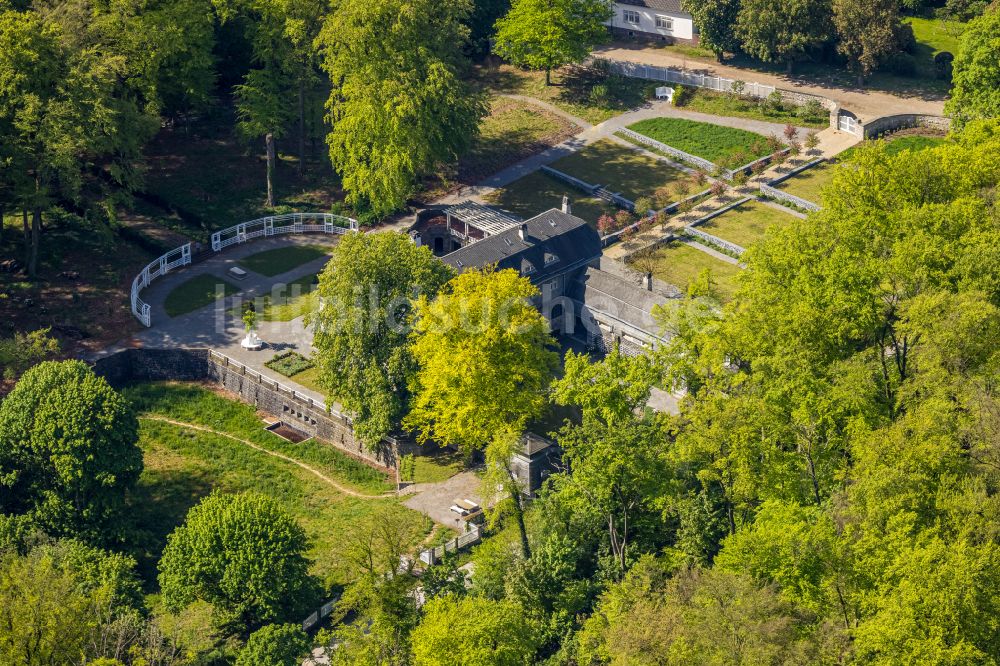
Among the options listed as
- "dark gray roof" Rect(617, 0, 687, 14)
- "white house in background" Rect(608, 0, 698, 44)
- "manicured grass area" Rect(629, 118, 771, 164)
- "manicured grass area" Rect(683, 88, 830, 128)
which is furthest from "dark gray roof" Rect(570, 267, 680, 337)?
"dark gray roof" Rect(617, 0, 687, 14)

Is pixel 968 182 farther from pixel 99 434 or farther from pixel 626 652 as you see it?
pixel 99 434

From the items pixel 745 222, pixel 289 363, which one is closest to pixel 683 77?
pixel 745 222

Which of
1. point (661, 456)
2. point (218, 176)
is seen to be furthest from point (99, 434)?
point (218, 176)

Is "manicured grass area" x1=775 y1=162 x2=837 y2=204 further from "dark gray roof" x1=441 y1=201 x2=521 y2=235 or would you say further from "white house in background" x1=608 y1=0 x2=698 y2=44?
"white house in background" x1=608 y1=0 x2=698 y2=44

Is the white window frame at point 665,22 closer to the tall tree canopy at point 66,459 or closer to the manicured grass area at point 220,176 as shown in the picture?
the manicured grass area at point 220,176

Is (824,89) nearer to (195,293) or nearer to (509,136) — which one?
(509,136)

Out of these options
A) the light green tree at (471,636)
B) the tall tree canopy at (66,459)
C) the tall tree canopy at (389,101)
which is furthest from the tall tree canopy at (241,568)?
the tall tree canopy at (389,101)

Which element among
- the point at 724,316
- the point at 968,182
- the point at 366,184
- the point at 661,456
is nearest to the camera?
the point at 661,456
